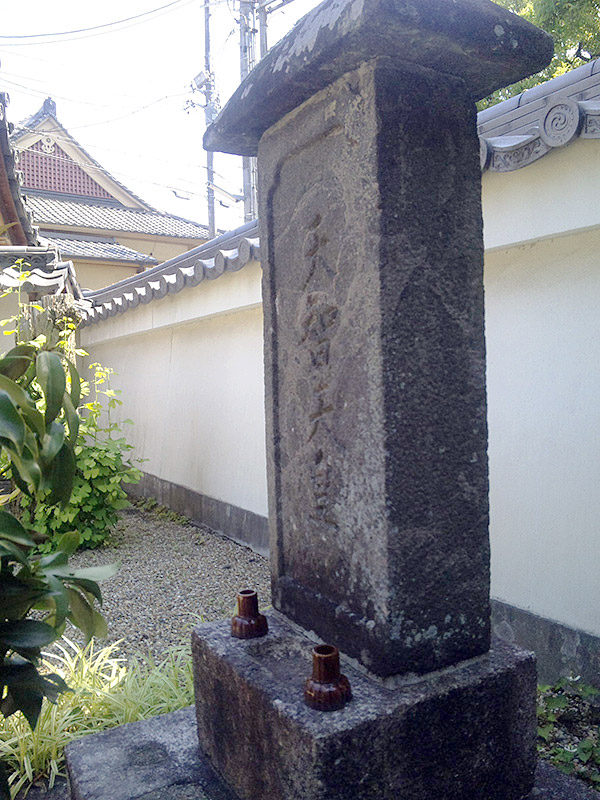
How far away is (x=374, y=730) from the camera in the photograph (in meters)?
1.32

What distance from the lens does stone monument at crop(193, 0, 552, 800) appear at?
1.38 metres

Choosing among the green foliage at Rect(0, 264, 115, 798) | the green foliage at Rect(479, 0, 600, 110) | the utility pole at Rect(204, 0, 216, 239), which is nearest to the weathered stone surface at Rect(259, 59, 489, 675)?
the green foliage at Rect(0, 264, 115, 798)

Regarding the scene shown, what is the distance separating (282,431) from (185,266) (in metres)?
→ 5.22

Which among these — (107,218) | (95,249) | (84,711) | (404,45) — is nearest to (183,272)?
(84,711)

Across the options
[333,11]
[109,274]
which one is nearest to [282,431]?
[333,11]

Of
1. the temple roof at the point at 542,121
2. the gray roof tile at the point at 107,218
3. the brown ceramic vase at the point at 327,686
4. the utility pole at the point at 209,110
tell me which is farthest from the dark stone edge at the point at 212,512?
the gray roof tile at the point at 107,218

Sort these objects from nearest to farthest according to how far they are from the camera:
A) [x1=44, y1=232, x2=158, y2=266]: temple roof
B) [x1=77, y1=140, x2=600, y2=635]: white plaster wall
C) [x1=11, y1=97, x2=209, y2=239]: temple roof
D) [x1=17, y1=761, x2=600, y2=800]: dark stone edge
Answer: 1. [x1=17, y1=761, x2=600, y2=800]: dark stone edge
2. [x1=77, y1=140, x2=600, y2=635]: white plaster wall
3. [x1=44, y1=232, x2=158, y2=266]: temple roof
4. [x1=11, y1=97, x2=209, y2=239]: temple roof

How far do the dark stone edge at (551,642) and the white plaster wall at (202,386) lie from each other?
2.55 m

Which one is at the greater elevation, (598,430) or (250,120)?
(250,120)

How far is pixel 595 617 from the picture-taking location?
2.67m

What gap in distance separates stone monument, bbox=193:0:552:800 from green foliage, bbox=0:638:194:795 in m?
0.94

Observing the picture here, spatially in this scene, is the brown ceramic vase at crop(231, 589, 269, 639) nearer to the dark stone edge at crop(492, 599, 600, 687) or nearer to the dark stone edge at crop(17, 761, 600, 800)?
the dark stone edge at crop(17, 761, 600, 800)

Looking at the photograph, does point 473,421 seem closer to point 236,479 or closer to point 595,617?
point 595,617

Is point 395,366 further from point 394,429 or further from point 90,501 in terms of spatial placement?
point 90,501
